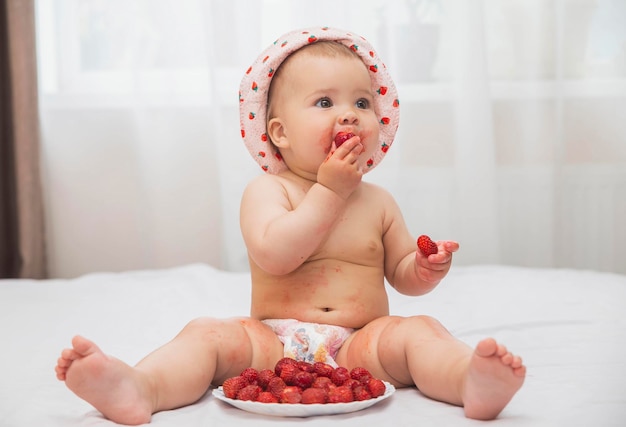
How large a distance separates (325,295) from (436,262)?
0.18 m

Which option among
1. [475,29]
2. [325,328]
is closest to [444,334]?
[325,328]

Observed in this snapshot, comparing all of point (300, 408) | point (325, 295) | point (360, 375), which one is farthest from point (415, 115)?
point (300, 408)

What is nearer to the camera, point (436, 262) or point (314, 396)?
point (314, 396)

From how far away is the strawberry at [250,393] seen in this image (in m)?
0.95

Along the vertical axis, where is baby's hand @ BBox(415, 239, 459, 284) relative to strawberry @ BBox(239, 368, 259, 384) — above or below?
above

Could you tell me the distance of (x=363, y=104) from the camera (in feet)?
3.97

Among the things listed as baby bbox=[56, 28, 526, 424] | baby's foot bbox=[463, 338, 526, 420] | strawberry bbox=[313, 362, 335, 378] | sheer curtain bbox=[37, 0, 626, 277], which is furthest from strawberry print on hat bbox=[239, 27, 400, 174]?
sheer curtain bbox=[37, 0, 626, 277]

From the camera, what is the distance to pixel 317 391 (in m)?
0.94

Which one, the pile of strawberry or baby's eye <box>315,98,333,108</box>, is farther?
baby's eye <box>315,98,333,108</box>

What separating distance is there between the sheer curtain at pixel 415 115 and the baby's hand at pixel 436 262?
1.19 m

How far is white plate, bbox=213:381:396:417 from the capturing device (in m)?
0.92

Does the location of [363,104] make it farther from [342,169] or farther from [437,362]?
[437,362]

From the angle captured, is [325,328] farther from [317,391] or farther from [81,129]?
[81,129]

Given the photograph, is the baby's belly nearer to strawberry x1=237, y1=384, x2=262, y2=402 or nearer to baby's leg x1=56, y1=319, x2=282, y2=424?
baby's leg x1=56, y1=319, x2=282, y2=424
